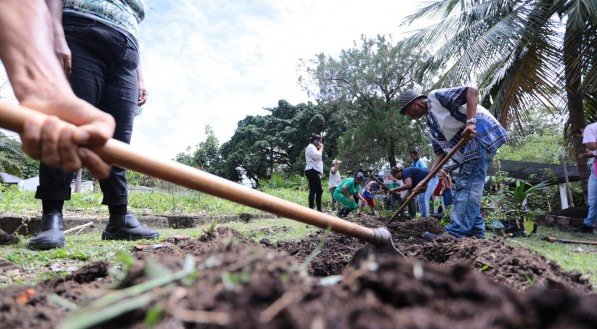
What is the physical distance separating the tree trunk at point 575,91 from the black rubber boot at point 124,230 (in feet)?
30.0

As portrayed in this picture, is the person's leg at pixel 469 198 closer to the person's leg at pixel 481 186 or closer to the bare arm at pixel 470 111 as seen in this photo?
the person's leg at pixel 481 186

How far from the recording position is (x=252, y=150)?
34.6 metres

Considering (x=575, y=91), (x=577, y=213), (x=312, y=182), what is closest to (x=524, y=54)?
(x=575, y=91)

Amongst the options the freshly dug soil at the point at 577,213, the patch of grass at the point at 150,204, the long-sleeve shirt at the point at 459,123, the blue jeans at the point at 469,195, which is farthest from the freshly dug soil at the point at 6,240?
the freshly dug soil at the point at 577,213

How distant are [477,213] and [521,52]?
8.09 m

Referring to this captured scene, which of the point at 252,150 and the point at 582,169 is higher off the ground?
the point at 252,150

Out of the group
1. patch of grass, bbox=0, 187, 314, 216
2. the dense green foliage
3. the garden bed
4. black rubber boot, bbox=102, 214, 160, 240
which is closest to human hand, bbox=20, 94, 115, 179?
the garden bed

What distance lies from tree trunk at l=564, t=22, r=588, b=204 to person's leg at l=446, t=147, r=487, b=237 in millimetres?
6352

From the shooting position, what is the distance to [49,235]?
2947 mm

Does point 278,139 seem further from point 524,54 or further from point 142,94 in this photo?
point 142,94

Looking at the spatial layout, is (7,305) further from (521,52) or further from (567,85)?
(521,52)

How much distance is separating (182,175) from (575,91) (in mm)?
10728

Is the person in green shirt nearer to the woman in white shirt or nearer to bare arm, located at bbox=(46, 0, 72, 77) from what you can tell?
the woman in white shirt

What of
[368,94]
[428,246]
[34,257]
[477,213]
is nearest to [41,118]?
[34,257]
